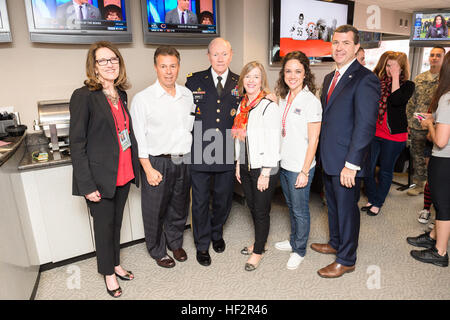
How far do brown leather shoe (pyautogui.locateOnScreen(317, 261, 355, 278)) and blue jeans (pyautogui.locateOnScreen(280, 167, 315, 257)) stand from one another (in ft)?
0.74

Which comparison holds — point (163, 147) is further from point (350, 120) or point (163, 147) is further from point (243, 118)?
point (350, 120)


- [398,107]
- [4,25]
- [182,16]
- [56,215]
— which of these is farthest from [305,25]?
[56,215]

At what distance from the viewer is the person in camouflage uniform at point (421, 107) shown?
147 inches

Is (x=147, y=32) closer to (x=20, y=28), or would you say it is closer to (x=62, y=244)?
(x=20, y=28)

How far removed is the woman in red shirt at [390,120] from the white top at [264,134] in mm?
1673

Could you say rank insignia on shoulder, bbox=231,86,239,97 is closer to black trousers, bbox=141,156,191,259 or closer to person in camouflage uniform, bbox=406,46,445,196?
black trousers, bbox=141,156,191,259

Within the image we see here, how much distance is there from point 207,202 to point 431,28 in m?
5.86

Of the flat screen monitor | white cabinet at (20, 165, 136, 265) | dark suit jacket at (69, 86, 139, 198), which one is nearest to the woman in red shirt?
dark suit jacket at (69, 86, 139, 198)

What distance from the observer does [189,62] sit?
3.38 m

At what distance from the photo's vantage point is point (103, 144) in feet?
6.27

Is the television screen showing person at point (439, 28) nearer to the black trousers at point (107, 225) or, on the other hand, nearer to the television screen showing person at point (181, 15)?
the television screen showing person at point (181, 15)
